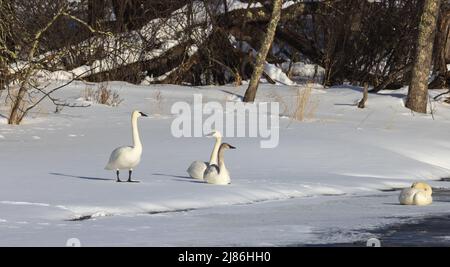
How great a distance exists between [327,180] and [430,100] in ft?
36.8

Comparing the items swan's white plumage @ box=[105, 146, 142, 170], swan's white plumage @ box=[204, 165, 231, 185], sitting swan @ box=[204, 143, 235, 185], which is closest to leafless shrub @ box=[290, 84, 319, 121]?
sitting swan @ box=[204, 143, 235, 185]

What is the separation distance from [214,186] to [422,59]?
1183 centimetres

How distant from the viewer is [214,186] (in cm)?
1452

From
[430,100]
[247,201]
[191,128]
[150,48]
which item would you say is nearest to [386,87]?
[430,100]

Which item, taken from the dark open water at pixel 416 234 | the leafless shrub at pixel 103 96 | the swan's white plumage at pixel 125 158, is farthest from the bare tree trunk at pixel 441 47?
the dark open water at pixel 416 234

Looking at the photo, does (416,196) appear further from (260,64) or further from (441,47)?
(441,47)

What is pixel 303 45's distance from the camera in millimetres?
30984

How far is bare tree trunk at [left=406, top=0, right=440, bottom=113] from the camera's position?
2491 cm

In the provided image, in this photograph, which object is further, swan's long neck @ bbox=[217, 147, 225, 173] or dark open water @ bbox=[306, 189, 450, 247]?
swan's long neck @ bbox=[217, 147, 225, 173]

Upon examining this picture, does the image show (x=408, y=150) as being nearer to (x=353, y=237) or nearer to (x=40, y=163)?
(x=40, y=163)

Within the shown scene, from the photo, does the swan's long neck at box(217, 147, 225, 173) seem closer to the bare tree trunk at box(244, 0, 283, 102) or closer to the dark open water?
the dark open water

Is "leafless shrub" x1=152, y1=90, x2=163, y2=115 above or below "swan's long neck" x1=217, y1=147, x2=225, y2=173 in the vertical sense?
above

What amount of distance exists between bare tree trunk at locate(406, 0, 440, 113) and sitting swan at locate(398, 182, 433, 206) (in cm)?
1175
